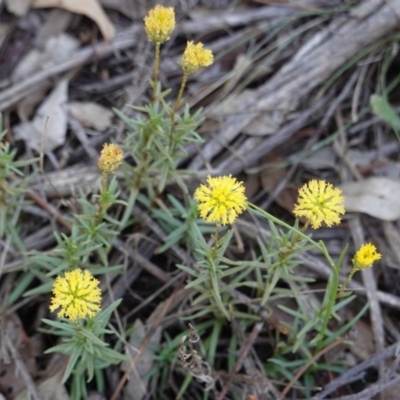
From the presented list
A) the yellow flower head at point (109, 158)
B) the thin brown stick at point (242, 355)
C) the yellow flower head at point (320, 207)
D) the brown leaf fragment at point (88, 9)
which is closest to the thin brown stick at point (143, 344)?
the thin brown stick at point (242, 355)

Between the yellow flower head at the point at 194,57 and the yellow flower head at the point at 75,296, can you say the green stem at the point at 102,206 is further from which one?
the yellow flower head at the point at 194,57

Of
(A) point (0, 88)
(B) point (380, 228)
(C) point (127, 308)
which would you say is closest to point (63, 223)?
(C) point (127, 308)

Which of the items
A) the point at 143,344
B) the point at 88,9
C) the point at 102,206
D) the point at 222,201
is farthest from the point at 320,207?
the point at 88,9

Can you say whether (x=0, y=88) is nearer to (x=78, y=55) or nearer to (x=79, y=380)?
(x=78, y=55)

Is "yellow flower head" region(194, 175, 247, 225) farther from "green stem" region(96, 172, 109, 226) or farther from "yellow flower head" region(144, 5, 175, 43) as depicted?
"yellow flower head" region(144, 5, 175, 43)

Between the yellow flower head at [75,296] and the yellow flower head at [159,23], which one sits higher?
the yellow flower head at [159,23]

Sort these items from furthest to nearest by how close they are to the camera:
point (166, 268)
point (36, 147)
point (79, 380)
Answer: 1. point (36, 147)
2. point (166, 268)
3. point (79, 380)

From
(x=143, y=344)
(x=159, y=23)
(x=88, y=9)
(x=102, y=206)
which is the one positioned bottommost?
(x=143, y=344)

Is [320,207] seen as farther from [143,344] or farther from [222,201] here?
[143,344]
